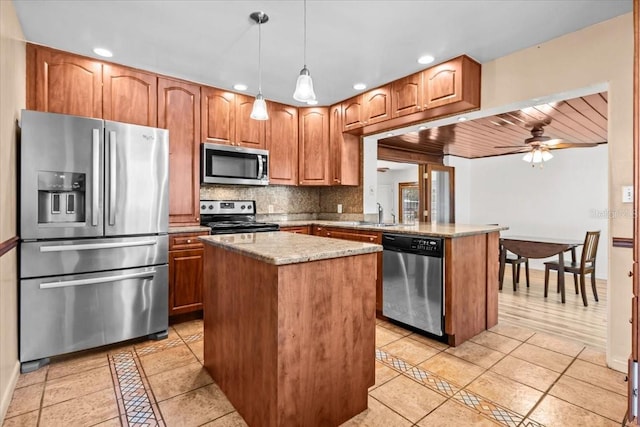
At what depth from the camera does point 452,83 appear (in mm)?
2770

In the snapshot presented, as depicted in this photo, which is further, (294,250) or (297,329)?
(294,250)

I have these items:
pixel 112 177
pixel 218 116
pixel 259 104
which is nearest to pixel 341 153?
pixel 218 116

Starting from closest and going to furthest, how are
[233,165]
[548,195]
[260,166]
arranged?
1. [233,165]
2. [260,166]
3. [548,195]

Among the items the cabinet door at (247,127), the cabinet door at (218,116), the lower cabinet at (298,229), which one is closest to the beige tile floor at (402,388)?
the lower cabinet at (298,229)

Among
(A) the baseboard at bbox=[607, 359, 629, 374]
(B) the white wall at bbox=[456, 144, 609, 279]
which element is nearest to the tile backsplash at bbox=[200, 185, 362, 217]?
(A) the baseboard at bbox=[607, 359, 629, 374]

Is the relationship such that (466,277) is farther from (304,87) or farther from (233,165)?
(233,165)

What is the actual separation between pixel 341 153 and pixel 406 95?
1160 mm

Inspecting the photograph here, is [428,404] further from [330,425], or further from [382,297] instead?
[382,297]

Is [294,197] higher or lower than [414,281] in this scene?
higher

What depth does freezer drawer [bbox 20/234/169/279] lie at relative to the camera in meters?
2.16

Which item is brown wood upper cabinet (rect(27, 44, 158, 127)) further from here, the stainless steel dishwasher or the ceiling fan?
the ceiling fan

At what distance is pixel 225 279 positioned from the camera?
180cm

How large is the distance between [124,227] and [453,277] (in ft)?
8.62

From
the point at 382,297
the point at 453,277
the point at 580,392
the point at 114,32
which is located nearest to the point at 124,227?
the point at 114,32
